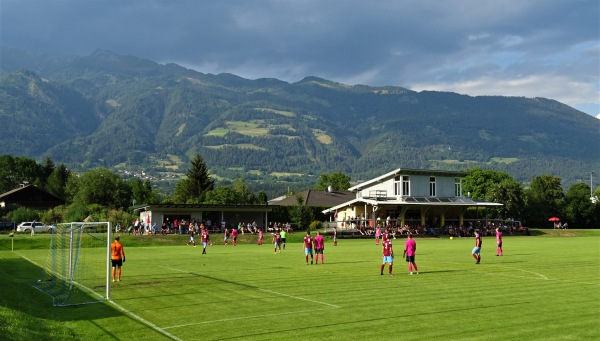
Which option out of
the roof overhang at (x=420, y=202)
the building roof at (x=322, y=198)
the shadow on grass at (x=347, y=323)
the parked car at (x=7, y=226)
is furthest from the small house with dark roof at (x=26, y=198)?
the shadow on grass at (x=347, y=323)

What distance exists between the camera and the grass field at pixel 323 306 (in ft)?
45.5

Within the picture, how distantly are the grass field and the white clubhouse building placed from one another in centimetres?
→ 5165

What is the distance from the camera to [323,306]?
17.4 meters

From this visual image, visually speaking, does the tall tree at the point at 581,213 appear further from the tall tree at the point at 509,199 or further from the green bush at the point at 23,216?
the green bush at the point at 23,216

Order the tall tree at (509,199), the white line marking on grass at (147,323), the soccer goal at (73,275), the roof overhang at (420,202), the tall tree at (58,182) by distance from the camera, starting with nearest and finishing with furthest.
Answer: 1. the white line marking on grass at (147,323)
2. the soccer goal at (73,275)
3. the roof overhang at (420,202)
4. the tall tree at (509,199)
5. the tall tree at (58,182)

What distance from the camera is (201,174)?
122312 millimetres

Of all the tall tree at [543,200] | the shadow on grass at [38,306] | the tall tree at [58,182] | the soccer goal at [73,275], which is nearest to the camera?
the shadow on grass at [38,306]

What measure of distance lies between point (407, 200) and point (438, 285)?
2424 inches

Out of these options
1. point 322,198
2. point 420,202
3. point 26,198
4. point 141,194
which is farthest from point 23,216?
point 420,202

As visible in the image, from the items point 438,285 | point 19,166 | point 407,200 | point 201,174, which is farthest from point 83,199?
point 438,285

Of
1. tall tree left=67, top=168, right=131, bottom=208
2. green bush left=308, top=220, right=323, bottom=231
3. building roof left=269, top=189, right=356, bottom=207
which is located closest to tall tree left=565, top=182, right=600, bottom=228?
building roof left=269, top=189, right=356, bottom=207

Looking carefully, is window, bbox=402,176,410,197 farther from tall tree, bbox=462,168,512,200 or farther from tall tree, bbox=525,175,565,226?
tall tree, bbox=462,168,512,200

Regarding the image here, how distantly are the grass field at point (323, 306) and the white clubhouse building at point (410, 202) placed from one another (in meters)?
51.6

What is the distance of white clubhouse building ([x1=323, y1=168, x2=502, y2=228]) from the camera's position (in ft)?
264
